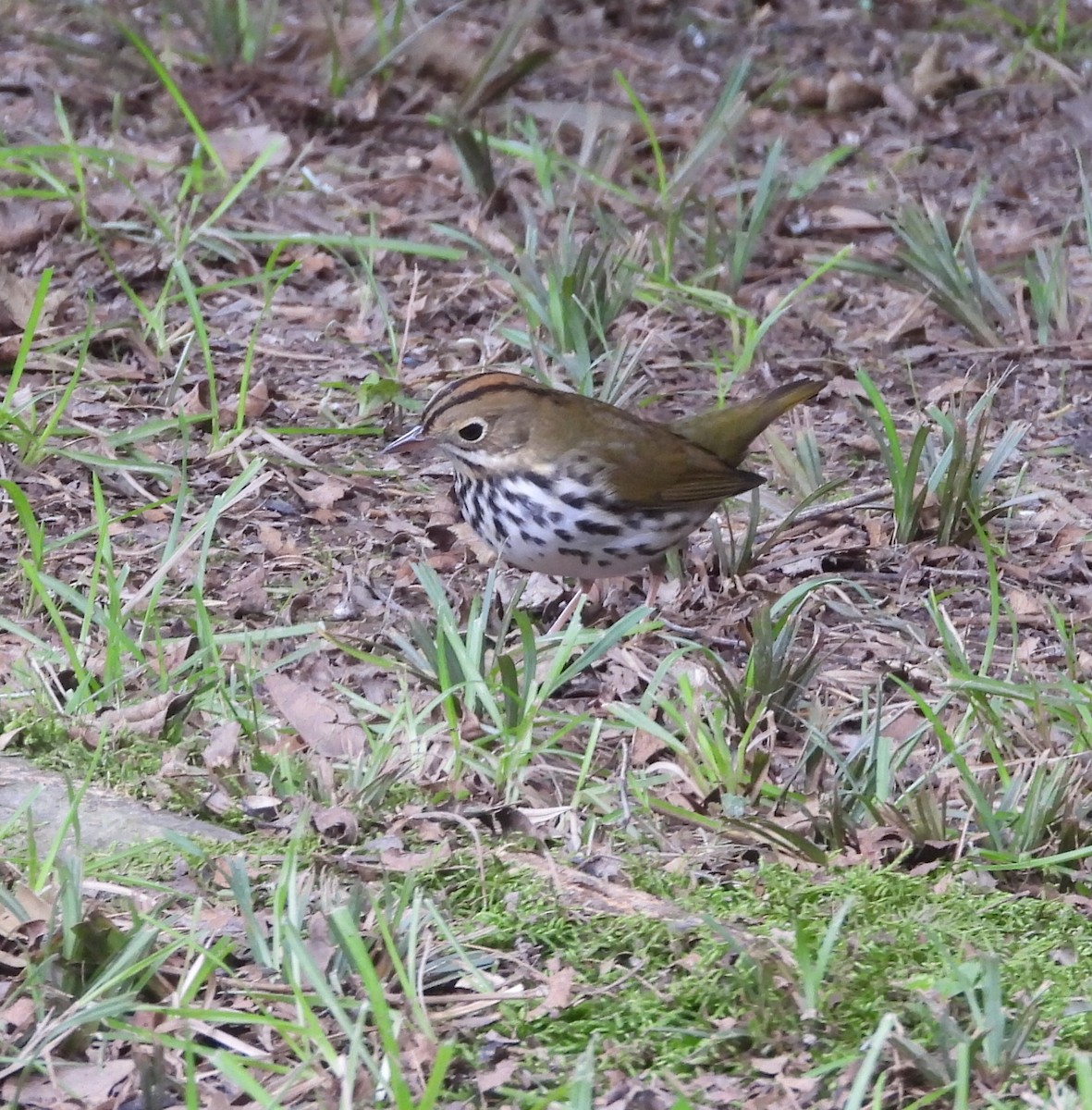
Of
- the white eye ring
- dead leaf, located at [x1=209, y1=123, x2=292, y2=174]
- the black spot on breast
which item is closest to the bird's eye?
the white eye ring

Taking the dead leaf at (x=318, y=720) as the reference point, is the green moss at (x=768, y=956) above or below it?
above

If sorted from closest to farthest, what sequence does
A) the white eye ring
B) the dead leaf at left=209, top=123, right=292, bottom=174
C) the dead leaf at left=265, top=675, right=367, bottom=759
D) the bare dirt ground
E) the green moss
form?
the green moss → the dead leaf at left=265, top=675, right=367, bottom=759 → the bare dirt ground → the white eye ring → the dead leaf at left=209, top=123, right=292, bottom=174

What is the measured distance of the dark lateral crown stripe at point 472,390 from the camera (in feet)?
15.0

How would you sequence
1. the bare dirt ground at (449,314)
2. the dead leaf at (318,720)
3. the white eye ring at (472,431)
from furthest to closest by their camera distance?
the white eye ring at (472,431)
the bare dirt ground at (449,314)
the dead leaf at (318,720)

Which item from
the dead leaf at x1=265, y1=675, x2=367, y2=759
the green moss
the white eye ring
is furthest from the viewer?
the white eye ring

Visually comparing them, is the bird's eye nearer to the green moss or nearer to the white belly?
the white belly

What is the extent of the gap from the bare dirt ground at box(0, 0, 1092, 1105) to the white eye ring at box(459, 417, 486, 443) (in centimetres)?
37

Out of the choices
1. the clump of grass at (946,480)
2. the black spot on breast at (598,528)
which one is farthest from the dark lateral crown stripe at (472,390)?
the clump of grass at (946,480)

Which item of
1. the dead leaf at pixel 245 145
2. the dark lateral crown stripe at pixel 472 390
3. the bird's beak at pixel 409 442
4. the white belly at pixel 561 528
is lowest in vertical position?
the dead leaf at pixel 245 145

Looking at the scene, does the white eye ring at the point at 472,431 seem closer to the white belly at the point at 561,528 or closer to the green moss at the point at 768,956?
the white belly at the point at 561,528

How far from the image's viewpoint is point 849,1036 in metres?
2.69

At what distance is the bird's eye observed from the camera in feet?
14.9

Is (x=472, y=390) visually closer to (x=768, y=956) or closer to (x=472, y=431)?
(x=472, y=431)

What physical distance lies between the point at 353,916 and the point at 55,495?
90.0 inches
